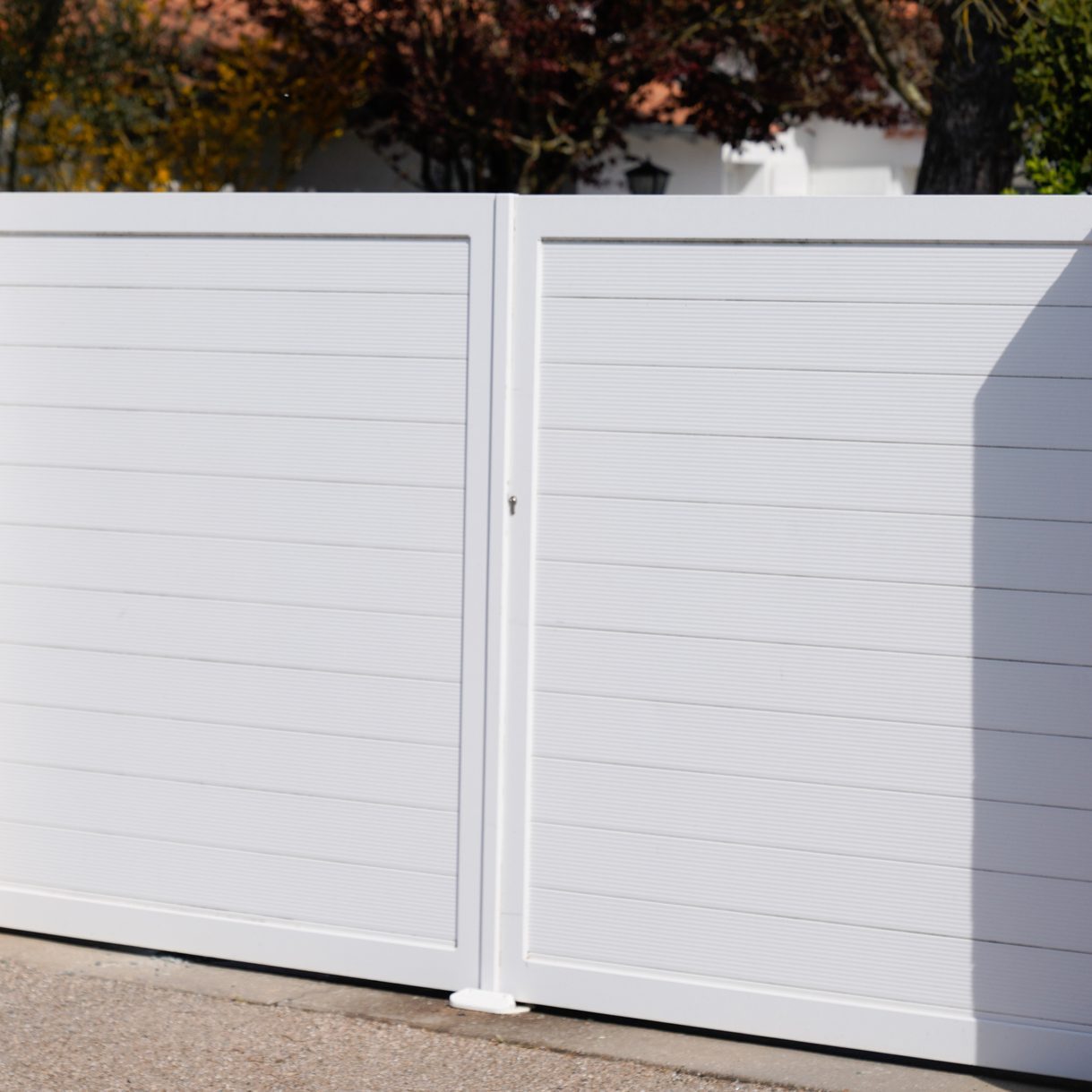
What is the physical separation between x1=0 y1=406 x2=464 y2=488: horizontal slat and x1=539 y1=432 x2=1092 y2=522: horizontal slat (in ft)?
1.22

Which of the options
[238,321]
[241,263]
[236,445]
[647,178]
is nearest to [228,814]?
[236,445]

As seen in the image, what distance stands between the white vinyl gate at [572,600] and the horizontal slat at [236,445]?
0.04 feet

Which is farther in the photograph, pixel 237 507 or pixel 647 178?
pixel 647 178

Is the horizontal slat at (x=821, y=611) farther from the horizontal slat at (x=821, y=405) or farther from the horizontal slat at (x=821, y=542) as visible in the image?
the horizontal slat at (x=821, y=405)

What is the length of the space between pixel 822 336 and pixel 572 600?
1.01m

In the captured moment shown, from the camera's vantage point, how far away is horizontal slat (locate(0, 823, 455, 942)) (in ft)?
15.2

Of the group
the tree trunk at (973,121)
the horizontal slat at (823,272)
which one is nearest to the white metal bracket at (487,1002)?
the horizontal slat at (823,272)

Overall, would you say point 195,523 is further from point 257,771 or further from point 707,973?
point 707,973

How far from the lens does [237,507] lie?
15.5 feet

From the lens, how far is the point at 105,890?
4.94 meters

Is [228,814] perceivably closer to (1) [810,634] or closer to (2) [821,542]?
(1) [810,634]

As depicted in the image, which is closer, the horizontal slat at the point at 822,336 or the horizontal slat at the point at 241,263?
the horizontal slat at the point at 822,336

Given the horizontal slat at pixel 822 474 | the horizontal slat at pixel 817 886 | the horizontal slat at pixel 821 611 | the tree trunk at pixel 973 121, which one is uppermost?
the tree trunk at pixel 973 121

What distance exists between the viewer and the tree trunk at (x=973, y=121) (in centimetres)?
982
